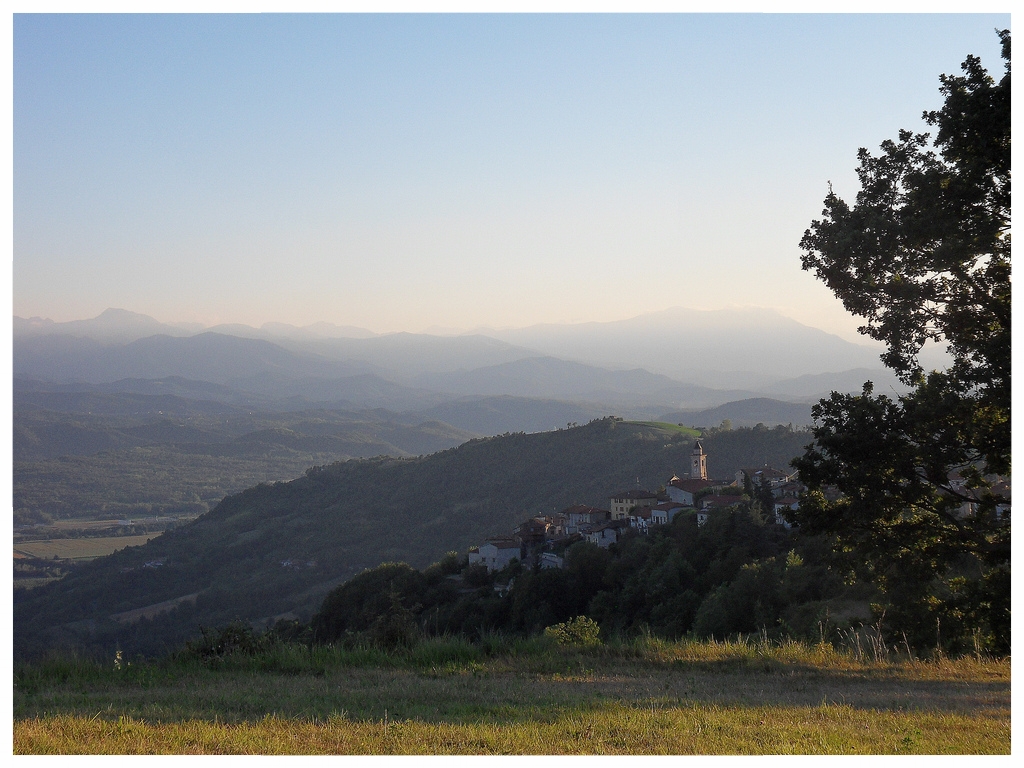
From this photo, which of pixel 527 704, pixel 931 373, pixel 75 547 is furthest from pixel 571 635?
pixel 75 547

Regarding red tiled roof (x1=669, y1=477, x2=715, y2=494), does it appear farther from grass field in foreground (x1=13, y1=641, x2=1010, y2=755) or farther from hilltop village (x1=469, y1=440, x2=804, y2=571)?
grass field in foreground (x1=13, y1=641, x2=1010, y2=755)

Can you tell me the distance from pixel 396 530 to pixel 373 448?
98.3 m

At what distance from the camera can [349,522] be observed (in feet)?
274

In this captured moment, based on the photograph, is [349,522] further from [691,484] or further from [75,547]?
[691,484]

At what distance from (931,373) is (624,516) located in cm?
4716

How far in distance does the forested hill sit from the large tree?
164 ft

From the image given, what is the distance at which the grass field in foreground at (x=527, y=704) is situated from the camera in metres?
4.03

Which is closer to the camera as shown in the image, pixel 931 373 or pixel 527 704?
pixel 527 704

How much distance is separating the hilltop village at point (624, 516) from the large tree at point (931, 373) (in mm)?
29727

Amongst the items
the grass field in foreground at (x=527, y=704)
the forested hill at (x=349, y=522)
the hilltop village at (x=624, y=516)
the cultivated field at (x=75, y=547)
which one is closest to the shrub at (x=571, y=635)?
the grass field in foreground at (x=527, y=704)

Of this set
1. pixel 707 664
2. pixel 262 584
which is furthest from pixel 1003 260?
pixel 262 584

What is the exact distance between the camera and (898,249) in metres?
8.19
